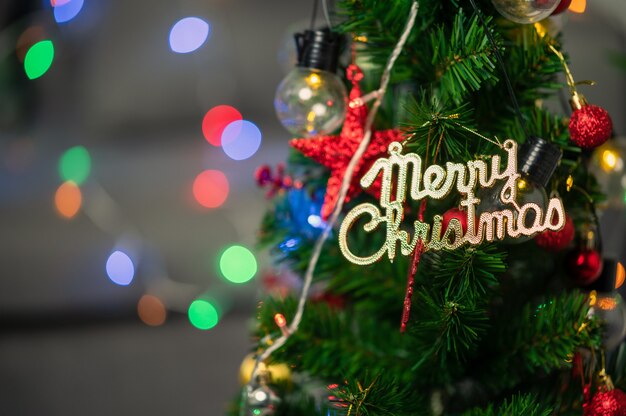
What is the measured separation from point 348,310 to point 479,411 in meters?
0.20

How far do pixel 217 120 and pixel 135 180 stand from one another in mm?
246

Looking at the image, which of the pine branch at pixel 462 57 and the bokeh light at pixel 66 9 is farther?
the bokeh light at pixel 66 9

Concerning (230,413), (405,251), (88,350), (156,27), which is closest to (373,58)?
(405,251)

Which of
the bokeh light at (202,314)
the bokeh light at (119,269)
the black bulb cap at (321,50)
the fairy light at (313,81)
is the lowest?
the bokeh light at (202,314)

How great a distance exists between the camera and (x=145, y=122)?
167 centimetres

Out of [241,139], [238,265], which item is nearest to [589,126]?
[238,265]

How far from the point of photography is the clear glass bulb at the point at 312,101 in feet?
1.75

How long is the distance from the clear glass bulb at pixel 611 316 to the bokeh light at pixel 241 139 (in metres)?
1.17

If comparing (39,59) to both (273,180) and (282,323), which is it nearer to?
(273,180)

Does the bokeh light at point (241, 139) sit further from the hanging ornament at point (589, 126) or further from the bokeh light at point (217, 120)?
the hanging ornament at point (589, 126)

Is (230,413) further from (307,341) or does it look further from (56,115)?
(56,115)

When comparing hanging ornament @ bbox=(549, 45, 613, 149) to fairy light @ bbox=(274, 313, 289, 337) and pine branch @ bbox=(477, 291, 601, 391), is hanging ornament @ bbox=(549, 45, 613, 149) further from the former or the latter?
fairy light @ bbox=(274, 313, 289, 337)

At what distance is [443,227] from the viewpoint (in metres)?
0.45

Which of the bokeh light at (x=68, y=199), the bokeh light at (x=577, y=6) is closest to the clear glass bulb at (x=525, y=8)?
the bokeh light at (x=577, y=6)
